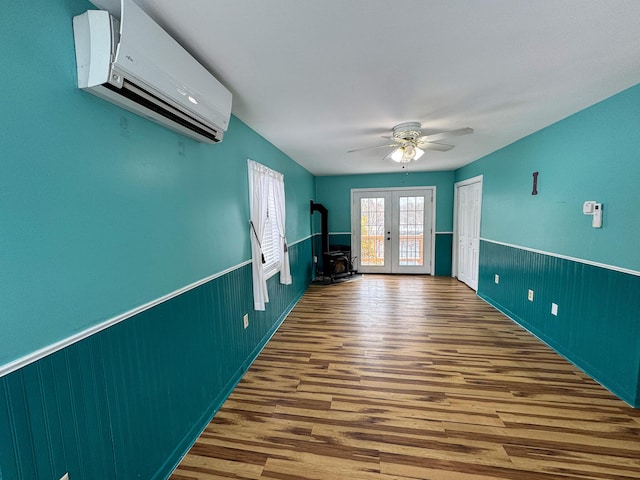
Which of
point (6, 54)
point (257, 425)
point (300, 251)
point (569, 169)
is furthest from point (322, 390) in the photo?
point (569, 169)

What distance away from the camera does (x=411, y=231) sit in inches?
243

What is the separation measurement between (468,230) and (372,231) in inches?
78.3

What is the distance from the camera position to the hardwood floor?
60.7 inches

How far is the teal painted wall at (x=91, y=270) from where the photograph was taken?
89 cm

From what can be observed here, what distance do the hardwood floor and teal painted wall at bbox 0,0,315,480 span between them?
41cm

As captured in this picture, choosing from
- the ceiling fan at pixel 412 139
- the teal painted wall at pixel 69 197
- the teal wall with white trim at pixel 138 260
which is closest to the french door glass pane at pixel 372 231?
the ceiling fan at pixel 412 139

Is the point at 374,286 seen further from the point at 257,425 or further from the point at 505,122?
the point at 257,425

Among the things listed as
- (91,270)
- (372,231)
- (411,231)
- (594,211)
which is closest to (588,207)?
(594,211)

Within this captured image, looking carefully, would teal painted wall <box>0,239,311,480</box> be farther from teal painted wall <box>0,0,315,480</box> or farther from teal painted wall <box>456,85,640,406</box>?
teal painted wall <box>456,85,640,406</box>

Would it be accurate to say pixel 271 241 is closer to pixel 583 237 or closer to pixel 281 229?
pixel 281 229

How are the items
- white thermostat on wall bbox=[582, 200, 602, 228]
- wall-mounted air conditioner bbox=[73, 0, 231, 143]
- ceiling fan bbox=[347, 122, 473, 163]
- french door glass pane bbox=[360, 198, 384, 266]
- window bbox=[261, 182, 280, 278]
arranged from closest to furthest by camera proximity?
wall-mounted air conditioner bbox=[73, 0, 231, 143], white thermostat on wall bbox=[582, 200, 602, 228], ceiling fan bbox=[347, 122, 473, 163], window bbox=[261, 182, 280, 278], french door glass pane bbox=[360, 198, 384, 266]

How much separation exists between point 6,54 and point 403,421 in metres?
2.65

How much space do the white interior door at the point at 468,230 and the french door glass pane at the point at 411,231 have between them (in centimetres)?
74

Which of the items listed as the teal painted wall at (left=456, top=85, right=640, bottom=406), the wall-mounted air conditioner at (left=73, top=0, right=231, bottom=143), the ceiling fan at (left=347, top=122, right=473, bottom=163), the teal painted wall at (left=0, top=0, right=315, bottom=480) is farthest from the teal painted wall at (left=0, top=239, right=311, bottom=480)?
the teal painted wall at (left=456, top=85, right=640, bottom=406)
